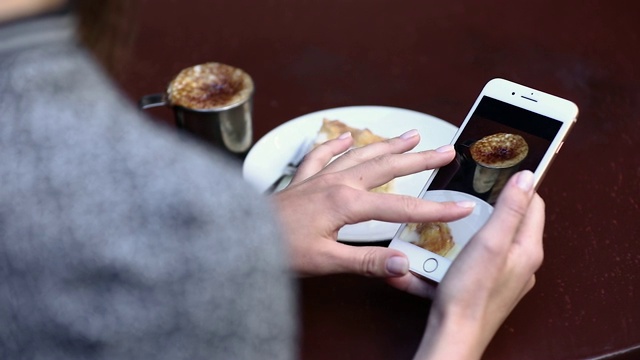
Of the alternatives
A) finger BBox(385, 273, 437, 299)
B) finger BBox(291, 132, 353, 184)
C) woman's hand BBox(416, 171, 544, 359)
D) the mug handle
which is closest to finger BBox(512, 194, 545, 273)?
woman's hand BBox(416, 171, 544, 359)

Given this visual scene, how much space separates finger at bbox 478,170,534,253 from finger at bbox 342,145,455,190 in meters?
0.11

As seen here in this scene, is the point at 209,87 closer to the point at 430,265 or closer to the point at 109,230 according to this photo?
the point at 430,265

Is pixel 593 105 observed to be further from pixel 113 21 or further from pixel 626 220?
pixel 113 21

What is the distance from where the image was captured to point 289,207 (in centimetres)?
85

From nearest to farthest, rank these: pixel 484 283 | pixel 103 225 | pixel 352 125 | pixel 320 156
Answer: pixel 103 225, pixel 484 283, pixel 320 156, pixel 352 125

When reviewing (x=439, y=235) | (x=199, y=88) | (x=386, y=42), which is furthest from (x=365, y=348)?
(x=386, y=42)

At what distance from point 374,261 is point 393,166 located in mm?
130

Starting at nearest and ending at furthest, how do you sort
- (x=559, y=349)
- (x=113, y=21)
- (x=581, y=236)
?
(x=113, y=21)
(x=559, y=349)
(x=581, y=236)

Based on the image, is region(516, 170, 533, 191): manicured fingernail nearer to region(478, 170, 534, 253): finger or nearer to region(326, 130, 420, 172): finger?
region(478, 170, 534, 253): finger

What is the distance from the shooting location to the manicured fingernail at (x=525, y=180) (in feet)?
2.49

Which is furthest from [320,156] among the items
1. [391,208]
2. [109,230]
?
[109,230]

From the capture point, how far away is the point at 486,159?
85cm

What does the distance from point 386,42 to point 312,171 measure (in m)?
0.43

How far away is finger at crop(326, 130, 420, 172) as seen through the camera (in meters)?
0.91
